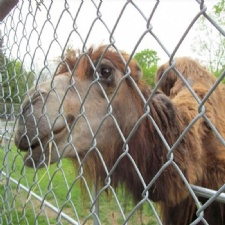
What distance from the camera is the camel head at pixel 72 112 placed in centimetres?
203

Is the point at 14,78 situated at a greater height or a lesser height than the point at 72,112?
greater

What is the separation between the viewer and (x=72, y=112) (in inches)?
84.7

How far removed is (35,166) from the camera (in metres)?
2.18

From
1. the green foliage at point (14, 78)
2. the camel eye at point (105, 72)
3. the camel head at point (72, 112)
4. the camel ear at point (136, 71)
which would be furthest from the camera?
the green foliage at point (14, 78)

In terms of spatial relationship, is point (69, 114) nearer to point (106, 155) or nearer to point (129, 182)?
point (106, 155)

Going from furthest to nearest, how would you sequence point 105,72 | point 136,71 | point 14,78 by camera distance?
point 14,78 < point 136,71 < point 105,72

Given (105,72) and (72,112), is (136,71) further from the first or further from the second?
(72,112)

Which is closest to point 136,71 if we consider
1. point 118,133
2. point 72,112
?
point 118,133

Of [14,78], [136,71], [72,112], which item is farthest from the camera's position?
[14,78]

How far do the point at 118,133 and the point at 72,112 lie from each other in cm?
40

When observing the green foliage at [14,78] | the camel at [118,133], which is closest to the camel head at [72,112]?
the camel at [118,133]

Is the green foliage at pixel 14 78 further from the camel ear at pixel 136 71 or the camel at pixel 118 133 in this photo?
the camel ear at pixel 136 71

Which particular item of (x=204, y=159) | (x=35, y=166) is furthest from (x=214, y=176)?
(x=35, y=166)

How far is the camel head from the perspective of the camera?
2031 millimetres
